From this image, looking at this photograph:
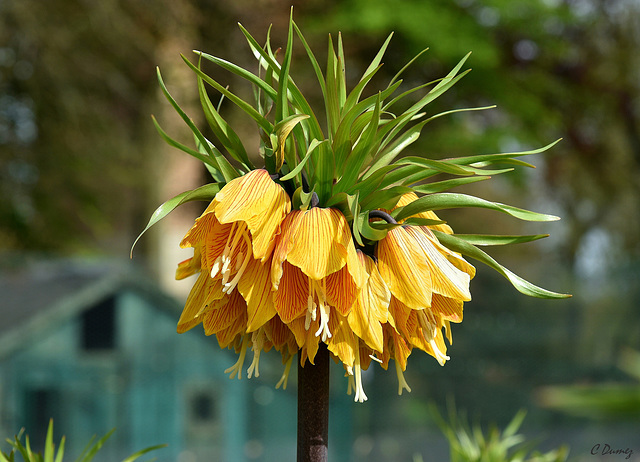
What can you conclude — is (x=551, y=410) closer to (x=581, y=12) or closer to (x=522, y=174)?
(x=522, y=174)

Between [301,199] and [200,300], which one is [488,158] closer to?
[301,199]

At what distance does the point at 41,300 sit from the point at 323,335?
4.61 m

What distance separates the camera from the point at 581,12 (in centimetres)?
1023

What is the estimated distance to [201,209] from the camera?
7.64 metres

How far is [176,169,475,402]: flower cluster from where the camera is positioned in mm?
715

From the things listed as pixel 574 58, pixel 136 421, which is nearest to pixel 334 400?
pixel 136 421

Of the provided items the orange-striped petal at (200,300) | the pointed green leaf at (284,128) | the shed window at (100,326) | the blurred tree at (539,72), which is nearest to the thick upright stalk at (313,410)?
the orange-striped petal at (200,300)

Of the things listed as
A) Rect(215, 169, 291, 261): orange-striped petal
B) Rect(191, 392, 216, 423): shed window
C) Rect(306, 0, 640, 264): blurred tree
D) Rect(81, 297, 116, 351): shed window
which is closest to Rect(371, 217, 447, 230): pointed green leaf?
Rect(215, 169, 291, 261): orange-striped petal

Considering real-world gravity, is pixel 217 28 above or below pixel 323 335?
above

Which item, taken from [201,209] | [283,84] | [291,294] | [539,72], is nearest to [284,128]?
[283,84]

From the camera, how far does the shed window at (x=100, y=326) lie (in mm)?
4906

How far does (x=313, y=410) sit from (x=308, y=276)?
6.0 inches

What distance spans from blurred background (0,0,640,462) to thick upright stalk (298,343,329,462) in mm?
1550

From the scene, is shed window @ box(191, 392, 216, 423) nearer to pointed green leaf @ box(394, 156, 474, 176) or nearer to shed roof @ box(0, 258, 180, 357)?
shed roof @ box(0, 258, 180, 357)
